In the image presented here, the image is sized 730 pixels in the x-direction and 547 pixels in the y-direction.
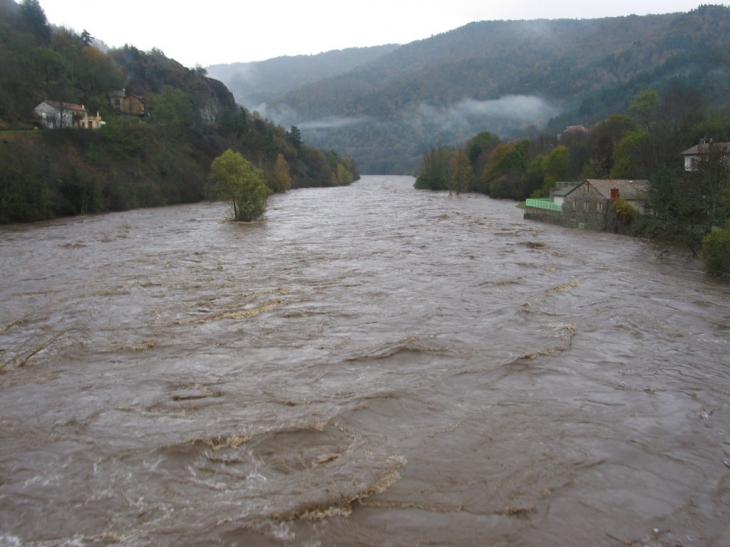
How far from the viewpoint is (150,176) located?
64375 mm

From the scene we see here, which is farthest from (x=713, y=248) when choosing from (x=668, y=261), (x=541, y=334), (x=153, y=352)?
(x=153, y=352)

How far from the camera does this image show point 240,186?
42.0 metres

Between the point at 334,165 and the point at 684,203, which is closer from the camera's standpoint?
the point at 684,203

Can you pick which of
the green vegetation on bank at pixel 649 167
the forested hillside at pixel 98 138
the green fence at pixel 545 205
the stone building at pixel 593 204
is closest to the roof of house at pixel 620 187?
the stone building at pixel 593 204

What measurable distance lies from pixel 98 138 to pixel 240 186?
101 ft

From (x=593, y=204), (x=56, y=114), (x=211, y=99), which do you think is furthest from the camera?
(x=211, y=99)

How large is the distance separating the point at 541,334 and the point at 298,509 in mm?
8923

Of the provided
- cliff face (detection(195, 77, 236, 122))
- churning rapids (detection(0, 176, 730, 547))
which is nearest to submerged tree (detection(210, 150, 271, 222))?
churning rapids (detection(0, 176, 730, 547))

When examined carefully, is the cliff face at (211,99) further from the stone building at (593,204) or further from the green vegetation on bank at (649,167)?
the stone building at (593,204)

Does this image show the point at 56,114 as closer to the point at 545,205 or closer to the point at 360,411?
the point at 545,205

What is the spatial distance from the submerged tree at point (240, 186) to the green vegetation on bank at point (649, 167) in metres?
27.7

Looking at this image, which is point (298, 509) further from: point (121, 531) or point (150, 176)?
point (150, 176)

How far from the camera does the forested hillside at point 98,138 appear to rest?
45312mm

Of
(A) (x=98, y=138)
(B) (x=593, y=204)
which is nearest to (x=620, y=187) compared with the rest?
(B) (x=593, y=204)
